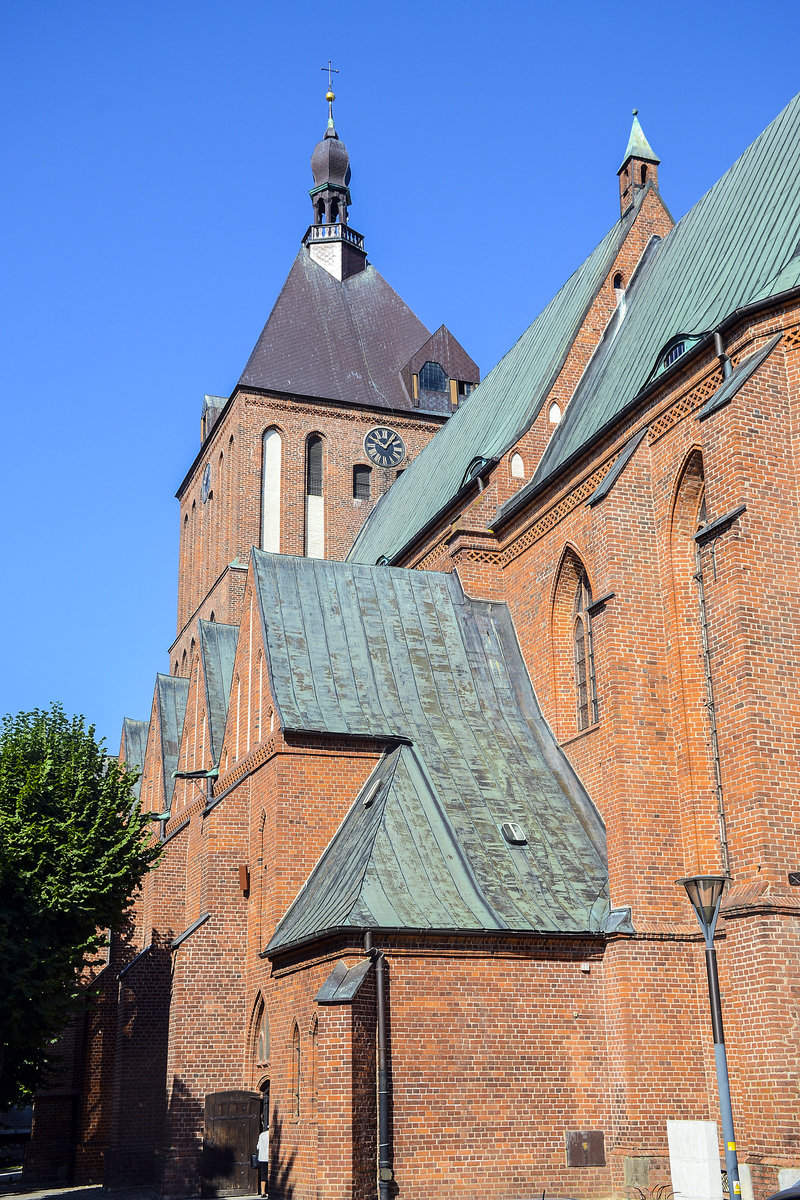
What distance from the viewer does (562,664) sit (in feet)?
77.8

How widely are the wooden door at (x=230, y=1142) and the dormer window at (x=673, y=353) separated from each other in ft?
45.6

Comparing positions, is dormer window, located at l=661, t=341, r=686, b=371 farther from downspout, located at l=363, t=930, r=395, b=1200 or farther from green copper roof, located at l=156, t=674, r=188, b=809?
green copper roof, located at l=156, t=674, r=188, b=809

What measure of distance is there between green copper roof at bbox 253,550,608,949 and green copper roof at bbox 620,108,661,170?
1077 cm

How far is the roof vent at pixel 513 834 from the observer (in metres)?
20.4

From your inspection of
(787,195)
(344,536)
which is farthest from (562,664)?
(344,536)

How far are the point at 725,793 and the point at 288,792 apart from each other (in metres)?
7.34

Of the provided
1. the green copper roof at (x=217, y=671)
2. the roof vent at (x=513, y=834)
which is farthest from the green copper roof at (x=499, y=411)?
the roof vent at (x=513, y=834)

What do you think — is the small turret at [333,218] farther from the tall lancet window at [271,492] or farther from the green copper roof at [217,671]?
the green copper roof at [217,671]

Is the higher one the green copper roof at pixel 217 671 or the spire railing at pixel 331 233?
the spire railing at pixel 331 233

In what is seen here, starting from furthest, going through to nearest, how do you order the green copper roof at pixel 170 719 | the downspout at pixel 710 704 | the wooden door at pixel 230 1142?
the green copper roof at pixel 170 719 < the wooden door at pixel 230 1142 < the downspout at pixel 710 704

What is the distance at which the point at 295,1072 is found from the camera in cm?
1967

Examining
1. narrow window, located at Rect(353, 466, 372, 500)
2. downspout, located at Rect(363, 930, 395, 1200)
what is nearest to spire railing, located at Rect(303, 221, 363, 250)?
narrow window, located at Rect(353, 466, 372, 500)

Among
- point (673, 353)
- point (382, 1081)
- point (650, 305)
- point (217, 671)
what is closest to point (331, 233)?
point (217, 671)

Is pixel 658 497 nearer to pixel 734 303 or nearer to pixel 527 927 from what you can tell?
pixel 734 303
